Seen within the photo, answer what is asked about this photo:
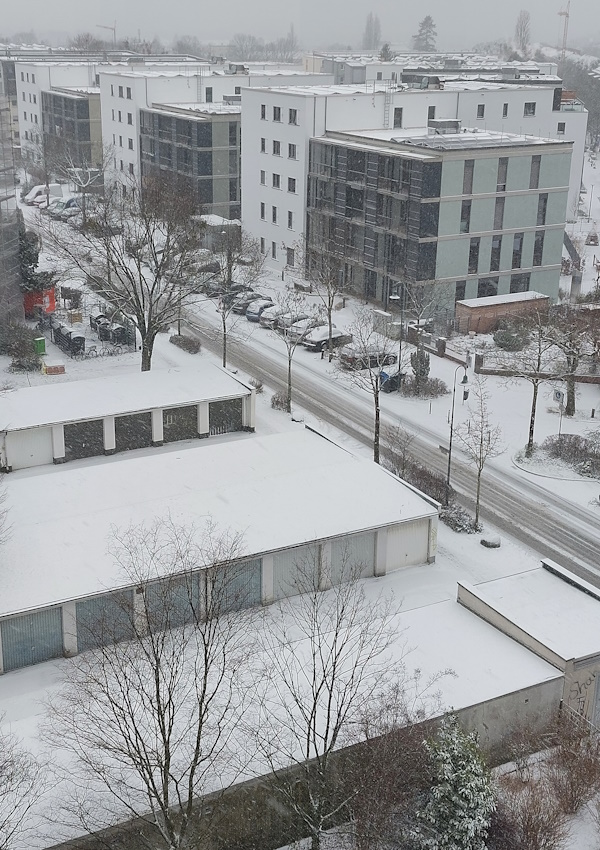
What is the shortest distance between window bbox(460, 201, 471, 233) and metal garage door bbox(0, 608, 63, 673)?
3625 centimetres

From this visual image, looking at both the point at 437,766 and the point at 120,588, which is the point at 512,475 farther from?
the point at 437,766

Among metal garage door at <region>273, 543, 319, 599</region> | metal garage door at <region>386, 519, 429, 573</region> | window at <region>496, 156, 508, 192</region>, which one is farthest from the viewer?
window at <region>496, 156, 508, 192</region>

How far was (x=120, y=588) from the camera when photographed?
77.1 feet

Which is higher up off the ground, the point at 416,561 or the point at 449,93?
the point at 449,93

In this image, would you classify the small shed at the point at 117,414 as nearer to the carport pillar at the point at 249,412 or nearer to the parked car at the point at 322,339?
the carport pillar at the point at 249,412

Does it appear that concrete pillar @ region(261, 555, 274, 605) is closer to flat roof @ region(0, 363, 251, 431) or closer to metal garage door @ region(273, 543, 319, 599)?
metal garage door @ region(273, 543, 319, 599)

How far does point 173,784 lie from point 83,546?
28.8 ft

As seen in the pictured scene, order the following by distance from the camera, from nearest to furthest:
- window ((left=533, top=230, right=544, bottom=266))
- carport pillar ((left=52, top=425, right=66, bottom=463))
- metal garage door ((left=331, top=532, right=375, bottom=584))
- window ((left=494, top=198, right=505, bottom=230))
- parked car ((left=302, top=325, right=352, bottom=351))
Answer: metal garage door ((left=331, top=532, right=375, bottom=584)), carport pillar ((left=52, top=425, right=66, bottom=463)), parked car ((left=302, top=325, right=352, bottom=351)), window ((left=494, top=198, right=505, bottom=230)), window ((left=533, top=230, right=544, bottom=266))

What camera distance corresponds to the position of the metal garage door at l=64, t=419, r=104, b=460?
113 ft

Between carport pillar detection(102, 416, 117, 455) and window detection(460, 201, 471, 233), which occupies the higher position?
window detection(460, 201, 471, 233)

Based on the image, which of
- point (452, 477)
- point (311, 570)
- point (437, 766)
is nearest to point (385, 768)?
point (437, 766)

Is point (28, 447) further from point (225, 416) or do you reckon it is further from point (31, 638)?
point (31, 638)

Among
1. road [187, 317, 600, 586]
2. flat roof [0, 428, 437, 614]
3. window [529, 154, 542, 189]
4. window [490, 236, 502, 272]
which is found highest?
window [529, 154, 542, 189]

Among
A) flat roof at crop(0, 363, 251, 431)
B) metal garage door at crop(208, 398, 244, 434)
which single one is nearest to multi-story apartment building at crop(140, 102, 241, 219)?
flat roof at crop(0, 363, 251, 431)
